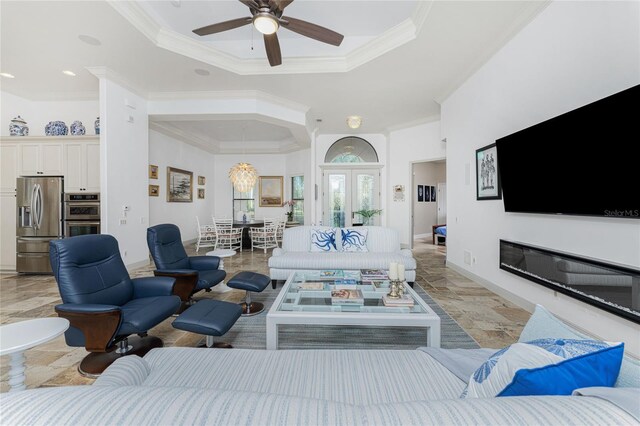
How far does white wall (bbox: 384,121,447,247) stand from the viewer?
615 centimetres

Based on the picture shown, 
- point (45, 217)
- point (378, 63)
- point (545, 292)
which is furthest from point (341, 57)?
point (45, 217)

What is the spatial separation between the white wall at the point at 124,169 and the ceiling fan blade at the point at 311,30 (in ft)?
11.0

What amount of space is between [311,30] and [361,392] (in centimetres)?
310

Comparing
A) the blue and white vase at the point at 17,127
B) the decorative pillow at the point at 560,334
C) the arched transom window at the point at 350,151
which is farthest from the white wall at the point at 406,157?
the blue and white vase at the point at 17,127

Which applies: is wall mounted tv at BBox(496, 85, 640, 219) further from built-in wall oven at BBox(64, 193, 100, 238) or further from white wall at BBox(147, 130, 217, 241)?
white wall at BBox(147, 130, 217, 241)

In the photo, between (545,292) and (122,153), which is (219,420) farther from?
(122,153)

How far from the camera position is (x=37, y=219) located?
4414 millimetres

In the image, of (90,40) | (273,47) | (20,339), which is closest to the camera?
(20,339)

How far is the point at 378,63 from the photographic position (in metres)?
3.93

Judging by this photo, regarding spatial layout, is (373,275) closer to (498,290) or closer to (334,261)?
(334,261)

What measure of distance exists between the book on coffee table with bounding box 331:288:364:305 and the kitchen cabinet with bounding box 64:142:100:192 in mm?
4587

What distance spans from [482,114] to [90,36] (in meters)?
5.27

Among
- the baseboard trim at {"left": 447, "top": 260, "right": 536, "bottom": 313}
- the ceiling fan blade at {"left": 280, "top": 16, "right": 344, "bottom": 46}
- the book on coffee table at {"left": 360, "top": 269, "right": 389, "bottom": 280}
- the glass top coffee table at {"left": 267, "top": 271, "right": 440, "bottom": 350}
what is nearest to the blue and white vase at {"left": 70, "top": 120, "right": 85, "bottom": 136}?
the ceiling fan blade at {"left": 280, "top": 16, "right": 344, "bottom": 46}

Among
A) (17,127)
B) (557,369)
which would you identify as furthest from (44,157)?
(557,369)
